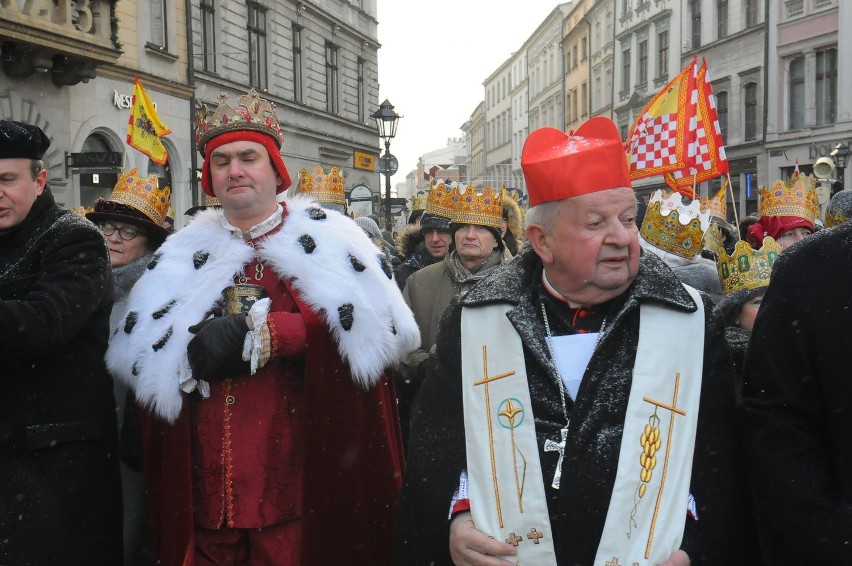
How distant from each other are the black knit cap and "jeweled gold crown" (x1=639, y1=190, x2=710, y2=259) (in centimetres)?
356

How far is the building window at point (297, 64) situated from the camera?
26.2 m

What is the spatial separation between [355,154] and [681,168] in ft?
76.7

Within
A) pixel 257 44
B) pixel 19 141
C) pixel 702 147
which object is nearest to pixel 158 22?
pixel 257 44

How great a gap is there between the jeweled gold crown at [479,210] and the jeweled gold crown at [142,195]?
75.4 inches

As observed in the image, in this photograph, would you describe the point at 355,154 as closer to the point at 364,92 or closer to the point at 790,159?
the point at 364,92

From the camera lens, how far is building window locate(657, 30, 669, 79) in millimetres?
37281

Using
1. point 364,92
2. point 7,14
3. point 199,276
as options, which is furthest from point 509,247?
point 364,92

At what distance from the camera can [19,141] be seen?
3193 mm

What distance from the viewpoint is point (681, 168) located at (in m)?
7.53

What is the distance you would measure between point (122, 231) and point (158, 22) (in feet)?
51.1

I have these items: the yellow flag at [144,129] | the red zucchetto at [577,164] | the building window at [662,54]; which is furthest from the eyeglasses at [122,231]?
the building window at [662,54]

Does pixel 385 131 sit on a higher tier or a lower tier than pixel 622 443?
higher

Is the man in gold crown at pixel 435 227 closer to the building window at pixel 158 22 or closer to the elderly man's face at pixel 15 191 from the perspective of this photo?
the elderly man's face at pixel 15 191

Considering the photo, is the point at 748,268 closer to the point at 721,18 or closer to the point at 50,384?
the point at 50,384
